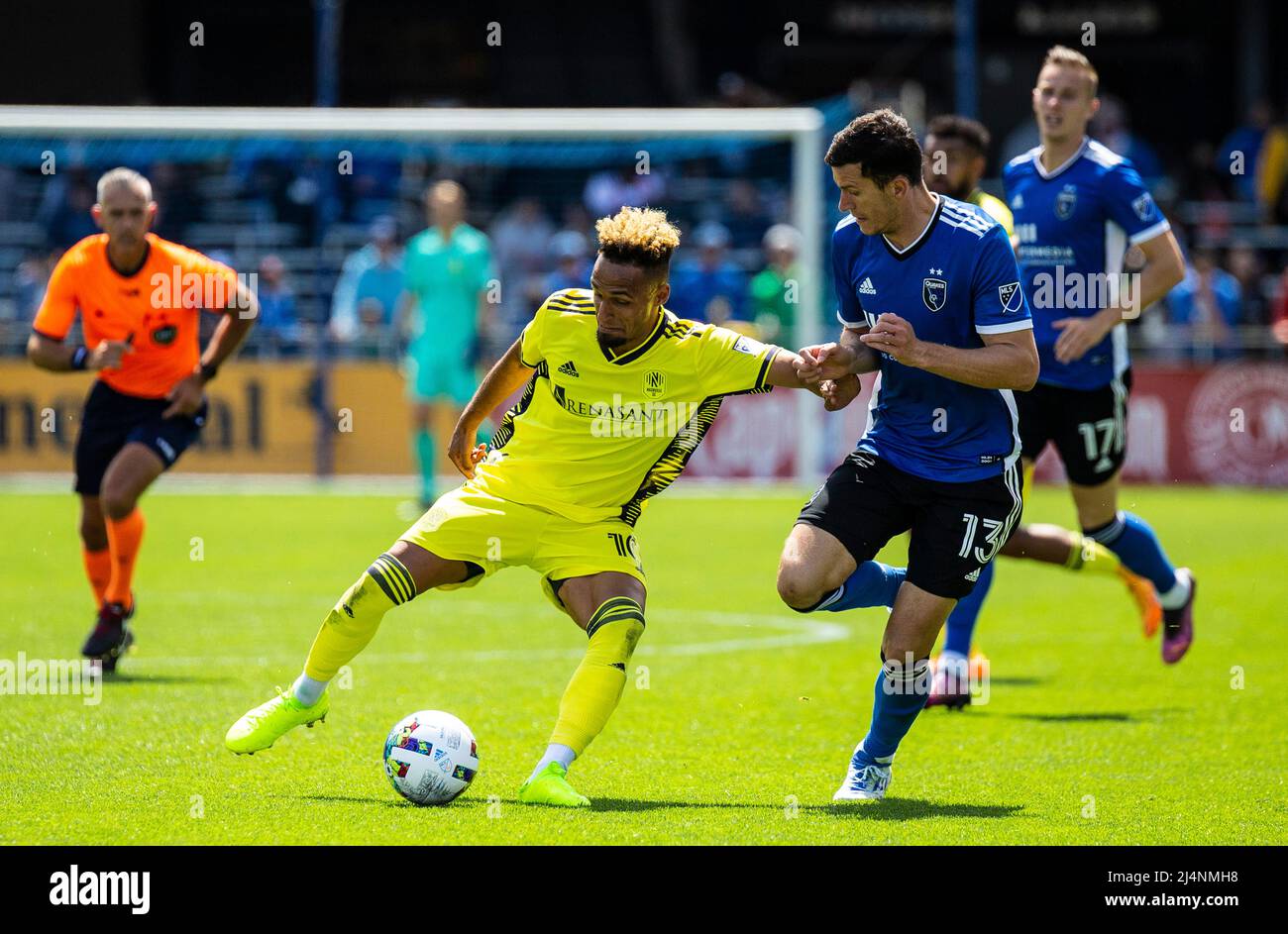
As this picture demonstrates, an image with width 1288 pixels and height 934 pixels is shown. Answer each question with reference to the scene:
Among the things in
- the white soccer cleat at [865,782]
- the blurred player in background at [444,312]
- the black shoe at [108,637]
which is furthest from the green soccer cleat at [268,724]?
the blurred player in background at [444,312]

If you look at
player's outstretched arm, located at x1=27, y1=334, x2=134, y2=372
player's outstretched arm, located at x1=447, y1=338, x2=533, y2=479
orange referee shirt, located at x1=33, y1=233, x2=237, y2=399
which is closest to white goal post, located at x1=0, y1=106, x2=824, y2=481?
orange referee shirt, located at x1=33, y1=233, x2=237, y2=399

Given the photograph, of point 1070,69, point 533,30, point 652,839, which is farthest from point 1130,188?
point 533,30

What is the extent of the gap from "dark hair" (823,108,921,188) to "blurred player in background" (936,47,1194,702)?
2.35m

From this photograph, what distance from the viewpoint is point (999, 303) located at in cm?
609

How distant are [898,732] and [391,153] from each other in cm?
1648

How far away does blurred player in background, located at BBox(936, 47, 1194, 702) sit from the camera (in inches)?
325

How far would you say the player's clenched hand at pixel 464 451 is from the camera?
6.67 metres

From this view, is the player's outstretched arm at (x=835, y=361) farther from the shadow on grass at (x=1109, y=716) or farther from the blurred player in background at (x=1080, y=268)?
the shadow on grass at (x=1109, y=716)

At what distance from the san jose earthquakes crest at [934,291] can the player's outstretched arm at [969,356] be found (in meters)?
0.18

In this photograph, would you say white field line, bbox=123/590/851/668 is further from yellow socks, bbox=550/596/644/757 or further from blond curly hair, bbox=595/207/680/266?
blond curly hair, bbox=595/207/680/266

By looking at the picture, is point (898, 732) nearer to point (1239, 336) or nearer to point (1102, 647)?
point (1102, 647)

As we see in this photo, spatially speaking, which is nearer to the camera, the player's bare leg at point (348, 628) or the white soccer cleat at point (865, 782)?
the white soccer cleat at point (865, 782)

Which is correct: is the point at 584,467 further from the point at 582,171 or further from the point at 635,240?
the point at 582,171

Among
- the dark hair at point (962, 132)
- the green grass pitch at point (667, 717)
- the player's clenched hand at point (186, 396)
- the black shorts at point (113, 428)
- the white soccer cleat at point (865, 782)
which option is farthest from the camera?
the black shorts at point (113, 428)
